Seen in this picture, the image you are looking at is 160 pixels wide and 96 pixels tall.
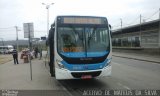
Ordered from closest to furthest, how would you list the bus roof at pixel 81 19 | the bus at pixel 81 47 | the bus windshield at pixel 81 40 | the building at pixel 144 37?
the bus at pixel 81 47 → the bus windshield at pixel 81 40 → the bus roof at pixel 81 19 → the building at pixel 144 37

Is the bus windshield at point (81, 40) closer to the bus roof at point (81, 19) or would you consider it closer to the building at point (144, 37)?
the bus roof at point (81, 19)

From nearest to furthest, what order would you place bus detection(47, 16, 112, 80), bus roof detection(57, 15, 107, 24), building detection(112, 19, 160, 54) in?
bus detection(47, 16, 112, 80) → bus roof detection(57, 15, 107, 24) → building detection(112, 19, 160, 54)

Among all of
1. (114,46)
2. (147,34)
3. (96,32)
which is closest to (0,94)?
(96,32)

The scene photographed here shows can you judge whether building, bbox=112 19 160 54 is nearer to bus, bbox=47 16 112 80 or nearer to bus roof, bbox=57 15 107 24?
bus roof, bbox=57 15 107 24

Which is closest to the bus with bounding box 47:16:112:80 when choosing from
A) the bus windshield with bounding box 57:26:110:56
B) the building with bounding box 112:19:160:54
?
the bus windshield with bounding box 57:26:110:56

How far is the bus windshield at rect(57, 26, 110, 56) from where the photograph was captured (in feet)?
36.4

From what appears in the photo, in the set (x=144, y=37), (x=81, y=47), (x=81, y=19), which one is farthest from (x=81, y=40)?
(x=144, y=37)

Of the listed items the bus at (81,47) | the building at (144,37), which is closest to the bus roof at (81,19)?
the bus at (81,47)

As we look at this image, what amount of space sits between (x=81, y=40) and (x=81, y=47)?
0.29 m

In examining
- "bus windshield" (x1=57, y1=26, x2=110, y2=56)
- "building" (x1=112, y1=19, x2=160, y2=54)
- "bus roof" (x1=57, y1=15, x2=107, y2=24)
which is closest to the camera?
"bus windshield" (x1=57, y1=26, x2=110, y2=56)

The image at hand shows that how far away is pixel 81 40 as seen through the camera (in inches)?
440

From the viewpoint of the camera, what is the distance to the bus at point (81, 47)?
430 inches

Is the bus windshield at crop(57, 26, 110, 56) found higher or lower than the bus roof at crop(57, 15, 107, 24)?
lower

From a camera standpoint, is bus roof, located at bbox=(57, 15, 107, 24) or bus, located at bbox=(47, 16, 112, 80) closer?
bus, located at bbox=(47, 16, 112, 80)
